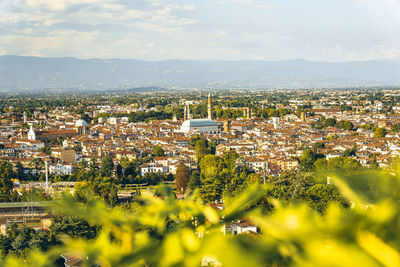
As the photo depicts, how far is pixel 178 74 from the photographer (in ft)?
542

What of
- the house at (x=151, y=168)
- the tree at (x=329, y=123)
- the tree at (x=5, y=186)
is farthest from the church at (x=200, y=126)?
the tree at (x=5, y=186)

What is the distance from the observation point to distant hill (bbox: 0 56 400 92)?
13262 cm

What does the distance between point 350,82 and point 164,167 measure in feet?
417

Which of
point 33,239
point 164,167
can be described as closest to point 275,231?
point 33,239

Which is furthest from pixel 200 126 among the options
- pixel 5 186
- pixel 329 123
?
pixel 5 186

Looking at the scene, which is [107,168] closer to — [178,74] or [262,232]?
[262,232]

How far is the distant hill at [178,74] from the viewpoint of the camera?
5221 inches

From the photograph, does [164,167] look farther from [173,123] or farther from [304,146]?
[173,123]

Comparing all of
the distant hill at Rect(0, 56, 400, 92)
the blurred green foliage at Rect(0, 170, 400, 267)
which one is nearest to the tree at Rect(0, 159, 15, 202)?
the blurred green foliage at Rect(0, 170, 400, 267)

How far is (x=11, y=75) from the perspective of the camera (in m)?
126

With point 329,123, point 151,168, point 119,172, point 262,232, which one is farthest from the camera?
point 329,123

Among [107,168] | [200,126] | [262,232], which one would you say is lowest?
[200,126]

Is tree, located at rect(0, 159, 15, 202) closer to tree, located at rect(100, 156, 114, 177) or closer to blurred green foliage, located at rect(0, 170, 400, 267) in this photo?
tree, located at rect(100, 156, 114, 177)

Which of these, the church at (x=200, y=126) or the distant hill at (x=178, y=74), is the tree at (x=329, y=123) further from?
the distant hill at (x=178, y=74)
